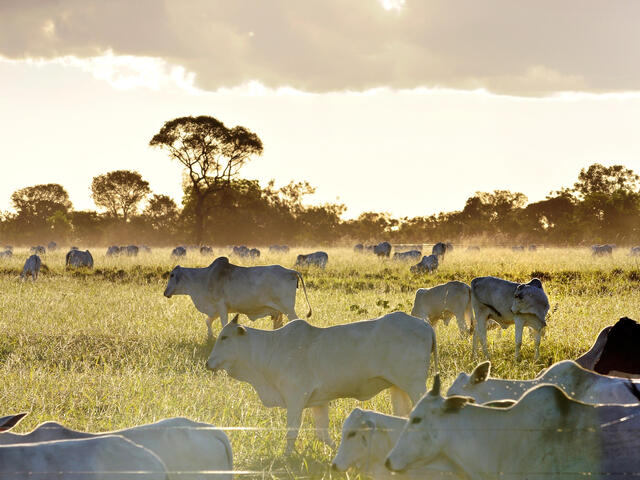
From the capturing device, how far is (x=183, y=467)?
3568 millimetres

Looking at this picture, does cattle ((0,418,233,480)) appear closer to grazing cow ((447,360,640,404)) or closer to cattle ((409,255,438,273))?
grazing cow ((447,360,640,404))

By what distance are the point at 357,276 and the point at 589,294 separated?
27.5 feet

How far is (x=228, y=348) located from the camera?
6.23 meters

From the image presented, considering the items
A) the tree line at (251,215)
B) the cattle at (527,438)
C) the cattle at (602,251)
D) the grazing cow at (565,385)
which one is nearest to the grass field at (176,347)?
the cattle at (527,438)

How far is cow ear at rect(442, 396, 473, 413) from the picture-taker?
3180 millimetres

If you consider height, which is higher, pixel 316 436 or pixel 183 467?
pixel 183 467

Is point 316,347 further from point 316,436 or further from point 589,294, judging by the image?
point 589,294

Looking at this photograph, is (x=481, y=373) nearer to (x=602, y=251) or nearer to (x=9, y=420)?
(x=9, y=420)

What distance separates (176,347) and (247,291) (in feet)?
6.11

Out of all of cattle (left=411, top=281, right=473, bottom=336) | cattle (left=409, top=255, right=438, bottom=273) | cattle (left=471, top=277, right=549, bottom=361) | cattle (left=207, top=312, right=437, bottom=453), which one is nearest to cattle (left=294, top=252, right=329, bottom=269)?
cattle (left=409, top=255, right=438, bottom=273)

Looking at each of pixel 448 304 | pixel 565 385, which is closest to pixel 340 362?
pixel 565 385

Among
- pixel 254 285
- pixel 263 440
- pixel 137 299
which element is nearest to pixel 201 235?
pixel 137 299

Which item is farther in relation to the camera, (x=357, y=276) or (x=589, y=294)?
(x=357, y=276)

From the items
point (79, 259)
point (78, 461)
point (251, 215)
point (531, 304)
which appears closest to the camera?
point (78, 461)
